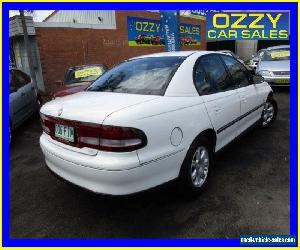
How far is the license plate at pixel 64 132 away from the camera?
279cm

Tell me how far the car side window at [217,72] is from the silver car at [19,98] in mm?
3945

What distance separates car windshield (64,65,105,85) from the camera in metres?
7.88

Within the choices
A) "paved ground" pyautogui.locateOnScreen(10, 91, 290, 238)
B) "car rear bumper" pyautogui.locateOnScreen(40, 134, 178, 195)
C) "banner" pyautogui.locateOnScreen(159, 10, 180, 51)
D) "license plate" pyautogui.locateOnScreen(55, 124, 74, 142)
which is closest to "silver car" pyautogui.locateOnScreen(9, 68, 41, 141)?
"paved ground" pyautogui.locateOnScreen(10, 91, 290, 238)

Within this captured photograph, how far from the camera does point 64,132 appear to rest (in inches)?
114

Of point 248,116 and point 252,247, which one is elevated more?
point 248,116

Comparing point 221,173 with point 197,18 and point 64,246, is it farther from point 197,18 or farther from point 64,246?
point 197,18

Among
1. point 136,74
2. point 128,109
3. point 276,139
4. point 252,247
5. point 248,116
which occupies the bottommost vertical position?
point 252,247

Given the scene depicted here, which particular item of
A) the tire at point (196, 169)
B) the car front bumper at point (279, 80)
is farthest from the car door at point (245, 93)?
the car front bumper at point (279, 80)

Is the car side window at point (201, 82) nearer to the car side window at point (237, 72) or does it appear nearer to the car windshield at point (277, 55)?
the car side window at point (237, 72)

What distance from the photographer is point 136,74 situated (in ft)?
11.6

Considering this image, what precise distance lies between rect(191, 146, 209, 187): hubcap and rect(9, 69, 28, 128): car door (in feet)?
13.5

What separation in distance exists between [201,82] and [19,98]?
4.47 metres

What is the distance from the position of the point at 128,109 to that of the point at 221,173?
6.35 feet

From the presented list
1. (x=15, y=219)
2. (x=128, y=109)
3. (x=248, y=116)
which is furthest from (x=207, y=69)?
(x=15, y=219)
